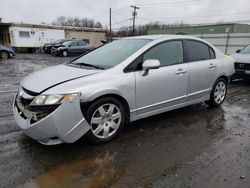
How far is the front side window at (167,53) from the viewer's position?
3937mm

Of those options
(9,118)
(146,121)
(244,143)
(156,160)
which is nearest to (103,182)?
(156,160)

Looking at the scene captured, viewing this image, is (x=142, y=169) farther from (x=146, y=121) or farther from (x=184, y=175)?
(x=146, y=121)

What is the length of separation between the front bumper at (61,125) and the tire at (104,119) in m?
0.19

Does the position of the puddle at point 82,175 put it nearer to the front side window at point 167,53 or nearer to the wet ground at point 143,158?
the wet ground at point 143,158

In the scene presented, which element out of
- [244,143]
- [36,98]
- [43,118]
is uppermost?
[36,98]

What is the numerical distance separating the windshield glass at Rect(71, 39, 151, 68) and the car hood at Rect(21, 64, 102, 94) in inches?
15.9

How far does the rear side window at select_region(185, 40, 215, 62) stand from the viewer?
450 centimetres

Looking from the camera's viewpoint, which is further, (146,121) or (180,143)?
(146,121)

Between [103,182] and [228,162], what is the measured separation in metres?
1.69

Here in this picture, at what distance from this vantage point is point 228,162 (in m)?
3.03

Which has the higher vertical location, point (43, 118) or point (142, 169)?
point (43, 118)

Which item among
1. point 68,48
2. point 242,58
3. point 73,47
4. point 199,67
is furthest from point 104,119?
point 73,47

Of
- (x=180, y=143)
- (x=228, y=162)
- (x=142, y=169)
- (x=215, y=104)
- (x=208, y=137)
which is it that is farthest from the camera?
(x=215, y=104)

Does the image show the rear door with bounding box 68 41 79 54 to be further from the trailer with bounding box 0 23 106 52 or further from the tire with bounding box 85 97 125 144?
the tire with bounding box 85 97 125 144
